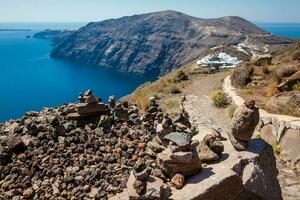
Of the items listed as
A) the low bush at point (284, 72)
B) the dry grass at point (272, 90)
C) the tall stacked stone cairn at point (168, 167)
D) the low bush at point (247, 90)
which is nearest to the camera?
the tall stacked stone cairn at point (168, 167)

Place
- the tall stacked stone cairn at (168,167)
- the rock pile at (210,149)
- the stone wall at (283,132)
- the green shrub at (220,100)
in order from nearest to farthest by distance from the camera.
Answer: the tall stacked stone cairn at (168,167) → the rock pile at (210,149) → the stone wall at (283,132) → the green shrub at (220,100)

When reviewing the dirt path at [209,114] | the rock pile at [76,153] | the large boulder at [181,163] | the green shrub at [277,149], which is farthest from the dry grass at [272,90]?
the large boulder at [181,163]

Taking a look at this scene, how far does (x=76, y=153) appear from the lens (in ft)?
30.0

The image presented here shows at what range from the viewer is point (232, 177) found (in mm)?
7625

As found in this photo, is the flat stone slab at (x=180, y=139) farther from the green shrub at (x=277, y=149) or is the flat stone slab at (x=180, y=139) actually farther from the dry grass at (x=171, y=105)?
the dry grass at (x=171, y=105)

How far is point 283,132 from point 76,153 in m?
7.99

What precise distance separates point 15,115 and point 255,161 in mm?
64367

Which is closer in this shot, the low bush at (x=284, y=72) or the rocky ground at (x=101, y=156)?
the rocky ground at (x=101, y=156)

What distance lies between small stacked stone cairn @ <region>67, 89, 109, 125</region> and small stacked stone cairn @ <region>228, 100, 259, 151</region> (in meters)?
4.58

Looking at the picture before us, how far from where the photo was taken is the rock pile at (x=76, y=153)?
25.8 ft

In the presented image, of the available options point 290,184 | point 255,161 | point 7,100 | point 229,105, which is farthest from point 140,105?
point 7,100

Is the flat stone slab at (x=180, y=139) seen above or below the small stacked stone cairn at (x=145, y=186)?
above

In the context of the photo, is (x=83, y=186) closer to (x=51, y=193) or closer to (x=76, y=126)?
(x=51, y=193)

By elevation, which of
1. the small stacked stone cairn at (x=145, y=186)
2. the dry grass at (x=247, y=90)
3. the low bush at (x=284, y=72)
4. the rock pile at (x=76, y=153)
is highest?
the small stacked stone cairn at (x=145, y=186)
